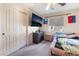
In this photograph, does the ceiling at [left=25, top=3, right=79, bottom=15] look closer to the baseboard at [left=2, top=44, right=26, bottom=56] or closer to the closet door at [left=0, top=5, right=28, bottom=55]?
the closet door at [left=0, top=5, right=28, bottom=55]

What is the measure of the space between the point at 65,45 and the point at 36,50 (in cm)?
42

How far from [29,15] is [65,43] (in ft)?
2.12

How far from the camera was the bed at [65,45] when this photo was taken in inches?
43.6

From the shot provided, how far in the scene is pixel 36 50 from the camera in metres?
1.30

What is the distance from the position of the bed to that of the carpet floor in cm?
8

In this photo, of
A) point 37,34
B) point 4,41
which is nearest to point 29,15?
point 37,34

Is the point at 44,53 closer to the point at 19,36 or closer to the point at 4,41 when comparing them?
the point at 19,36

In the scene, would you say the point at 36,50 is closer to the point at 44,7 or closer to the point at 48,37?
the point at 48,37

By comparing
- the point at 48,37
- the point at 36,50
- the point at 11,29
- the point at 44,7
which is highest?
the point at 44,7

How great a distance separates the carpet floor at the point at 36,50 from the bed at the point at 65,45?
81mm

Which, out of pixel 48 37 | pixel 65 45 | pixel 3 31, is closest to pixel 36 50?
pixel 48 37

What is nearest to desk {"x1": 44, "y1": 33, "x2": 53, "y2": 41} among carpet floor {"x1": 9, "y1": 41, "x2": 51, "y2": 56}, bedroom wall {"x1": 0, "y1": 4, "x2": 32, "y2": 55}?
carpet floor {"x1": 9, "y1": 41, "x2": 51, "y2": 56}

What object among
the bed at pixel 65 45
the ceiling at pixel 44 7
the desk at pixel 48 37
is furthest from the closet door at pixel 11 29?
the bed at pixel 65 45

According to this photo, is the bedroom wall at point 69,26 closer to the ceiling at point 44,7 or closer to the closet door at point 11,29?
the ceiling at point 44,7
